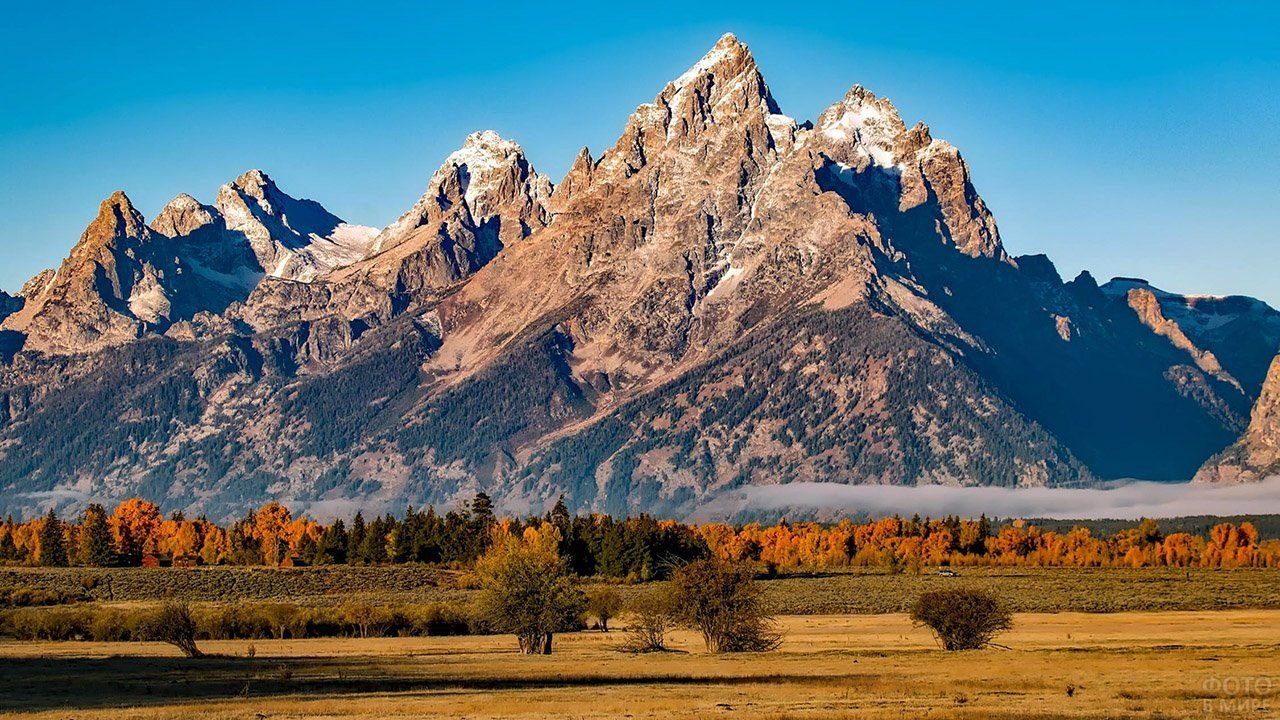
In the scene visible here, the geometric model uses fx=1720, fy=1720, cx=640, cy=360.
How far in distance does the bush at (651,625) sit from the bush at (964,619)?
64.8 ft

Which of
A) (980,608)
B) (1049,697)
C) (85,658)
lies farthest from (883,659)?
(85,658)

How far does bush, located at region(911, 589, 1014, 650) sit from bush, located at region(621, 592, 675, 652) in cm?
1975

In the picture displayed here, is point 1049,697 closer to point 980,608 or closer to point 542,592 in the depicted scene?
point 980,608

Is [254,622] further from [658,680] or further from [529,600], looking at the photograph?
[658,680]

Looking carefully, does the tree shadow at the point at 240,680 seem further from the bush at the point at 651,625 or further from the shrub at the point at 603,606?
the shrub at the point at 603,606

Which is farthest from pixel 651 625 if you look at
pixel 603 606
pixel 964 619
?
pixel 603 606

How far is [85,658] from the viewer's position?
384 ft

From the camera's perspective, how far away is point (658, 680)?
3893 inches

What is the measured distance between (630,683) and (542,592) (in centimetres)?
4109

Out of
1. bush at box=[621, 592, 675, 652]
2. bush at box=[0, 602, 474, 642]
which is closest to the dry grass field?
bush at box=[621, 592, 675, 652]

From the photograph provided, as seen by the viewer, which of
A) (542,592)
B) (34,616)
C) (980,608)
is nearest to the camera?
(980,608)

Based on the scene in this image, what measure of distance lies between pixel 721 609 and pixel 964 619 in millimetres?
18106

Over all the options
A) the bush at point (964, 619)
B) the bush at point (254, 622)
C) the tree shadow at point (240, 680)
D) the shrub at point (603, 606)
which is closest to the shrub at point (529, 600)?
the bush at point (254, 622)

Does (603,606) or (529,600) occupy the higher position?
(529,600)
